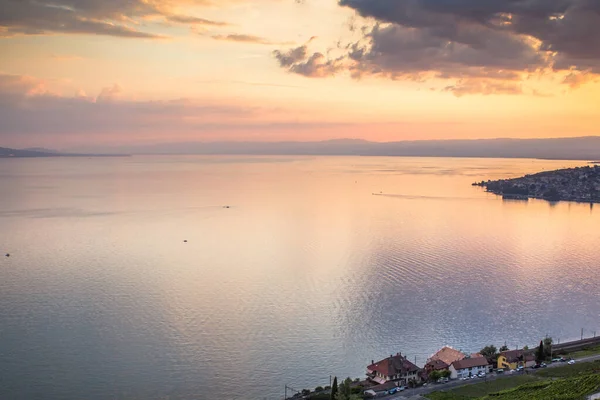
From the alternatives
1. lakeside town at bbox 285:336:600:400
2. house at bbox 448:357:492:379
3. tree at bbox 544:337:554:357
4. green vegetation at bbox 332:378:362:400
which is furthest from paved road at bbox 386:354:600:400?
green vegetation at bbox 332:378:362:400

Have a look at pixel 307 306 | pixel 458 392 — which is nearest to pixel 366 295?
pixel 307 306

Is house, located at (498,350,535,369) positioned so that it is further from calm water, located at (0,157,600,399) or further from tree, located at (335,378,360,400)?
tree, located at (335,378,360,400)

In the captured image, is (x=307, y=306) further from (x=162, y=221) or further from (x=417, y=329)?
(x=162, y=221)

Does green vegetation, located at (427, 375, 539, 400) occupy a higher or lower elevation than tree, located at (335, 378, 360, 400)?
lower

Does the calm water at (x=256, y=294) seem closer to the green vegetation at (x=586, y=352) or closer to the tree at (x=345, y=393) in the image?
the green vegetation at (x=586, y=352)

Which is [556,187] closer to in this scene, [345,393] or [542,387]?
[542,387]

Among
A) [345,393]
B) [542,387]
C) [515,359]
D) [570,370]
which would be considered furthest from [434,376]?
[570,370]
